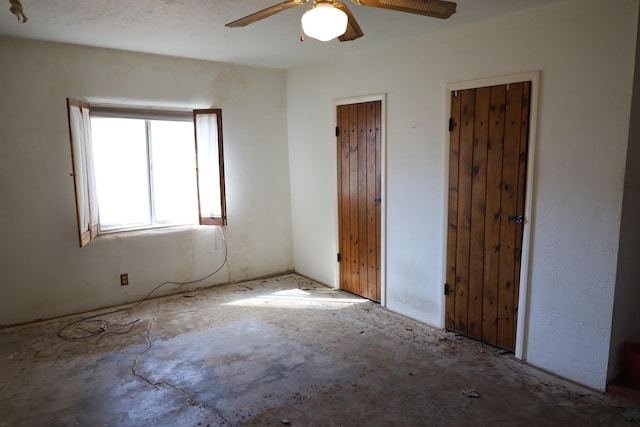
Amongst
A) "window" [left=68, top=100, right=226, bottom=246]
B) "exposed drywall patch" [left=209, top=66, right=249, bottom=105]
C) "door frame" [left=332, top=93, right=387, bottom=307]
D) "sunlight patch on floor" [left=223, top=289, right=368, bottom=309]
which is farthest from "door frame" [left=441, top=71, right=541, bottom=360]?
"window" [left=68, top=100, right=226, bottom=246]

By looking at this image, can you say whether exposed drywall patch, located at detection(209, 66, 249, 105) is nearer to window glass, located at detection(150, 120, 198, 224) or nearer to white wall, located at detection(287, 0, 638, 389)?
window glass, located at detection(150, 120, 198, 224)

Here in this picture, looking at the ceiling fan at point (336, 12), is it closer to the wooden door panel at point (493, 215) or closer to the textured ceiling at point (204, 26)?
the textured ceiling at point (204, 26)

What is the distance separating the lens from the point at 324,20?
1.83 m

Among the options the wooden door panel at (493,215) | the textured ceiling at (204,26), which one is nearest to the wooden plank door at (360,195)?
the textured ceiling at (204,26)

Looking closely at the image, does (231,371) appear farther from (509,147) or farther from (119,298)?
(509,147)

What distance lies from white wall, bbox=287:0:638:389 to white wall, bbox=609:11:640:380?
6cm

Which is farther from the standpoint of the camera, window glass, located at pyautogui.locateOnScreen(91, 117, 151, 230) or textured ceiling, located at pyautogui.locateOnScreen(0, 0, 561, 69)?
window glass, located at pyautogui.locateOnScreen(91, 117, 151, 230)

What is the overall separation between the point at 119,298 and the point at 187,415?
2.22 meters

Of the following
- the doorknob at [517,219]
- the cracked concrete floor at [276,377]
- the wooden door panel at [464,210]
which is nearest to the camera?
the cracked concrete floor at [276,377]

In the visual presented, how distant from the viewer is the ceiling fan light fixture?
1.83 m

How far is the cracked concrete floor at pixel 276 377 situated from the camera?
2.52 meters

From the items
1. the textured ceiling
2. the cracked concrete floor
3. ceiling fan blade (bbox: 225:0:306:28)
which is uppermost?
the textured ceiling

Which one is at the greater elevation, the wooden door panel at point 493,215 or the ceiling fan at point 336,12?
the ceiling fan at point 336,12

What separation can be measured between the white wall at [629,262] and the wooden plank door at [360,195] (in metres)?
2.02
